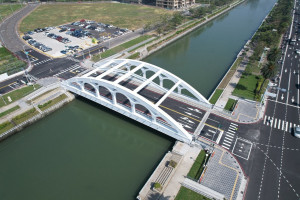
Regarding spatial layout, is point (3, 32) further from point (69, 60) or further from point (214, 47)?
point (214, 47)

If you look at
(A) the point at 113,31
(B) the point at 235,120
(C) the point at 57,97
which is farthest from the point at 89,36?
(B) the point at 235,120

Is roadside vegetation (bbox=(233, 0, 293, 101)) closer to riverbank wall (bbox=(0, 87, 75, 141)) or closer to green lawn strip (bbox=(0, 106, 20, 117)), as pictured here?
riverbank wall (bbox=(0, 87, 75, 141))

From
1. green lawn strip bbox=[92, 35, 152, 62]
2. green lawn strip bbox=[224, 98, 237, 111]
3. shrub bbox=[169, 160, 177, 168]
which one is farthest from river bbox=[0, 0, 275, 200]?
green lawn strip bbox=[92, 35, 152, 62]

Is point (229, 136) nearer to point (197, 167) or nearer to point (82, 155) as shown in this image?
point (197, 167)

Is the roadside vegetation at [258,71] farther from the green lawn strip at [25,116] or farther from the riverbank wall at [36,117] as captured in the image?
the green lawn strip at [25,116]

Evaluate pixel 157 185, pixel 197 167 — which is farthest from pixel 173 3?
pixel 157 185
